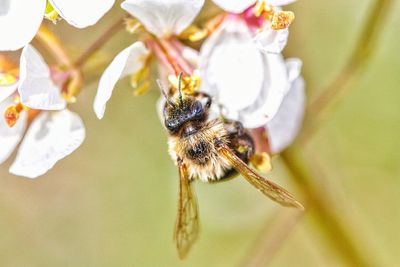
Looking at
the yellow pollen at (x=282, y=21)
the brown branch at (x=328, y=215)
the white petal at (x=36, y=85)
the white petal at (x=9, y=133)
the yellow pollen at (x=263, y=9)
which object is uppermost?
the yellow pollen at (x=282, y=21)

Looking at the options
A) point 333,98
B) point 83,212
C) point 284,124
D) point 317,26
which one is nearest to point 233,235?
point 83,212

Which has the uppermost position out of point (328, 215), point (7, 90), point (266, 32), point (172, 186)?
point (266, 32)

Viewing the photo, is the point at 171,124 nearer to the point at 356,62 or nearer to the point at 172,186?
the point at 356,62

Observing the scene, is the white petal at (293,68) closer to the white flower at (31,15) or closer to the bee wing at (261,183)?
the bee wing at (261,183)

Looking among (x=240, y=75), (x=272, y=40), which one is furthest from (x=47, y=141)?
(x=272, y=40)

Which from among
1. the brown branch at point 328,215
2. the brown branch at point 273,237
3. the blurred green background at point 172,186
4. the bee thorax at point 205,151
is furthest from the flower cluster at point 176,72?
the blurred green background at point 172,186

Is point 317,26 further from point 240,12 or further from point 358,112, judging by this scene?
point 240,12
